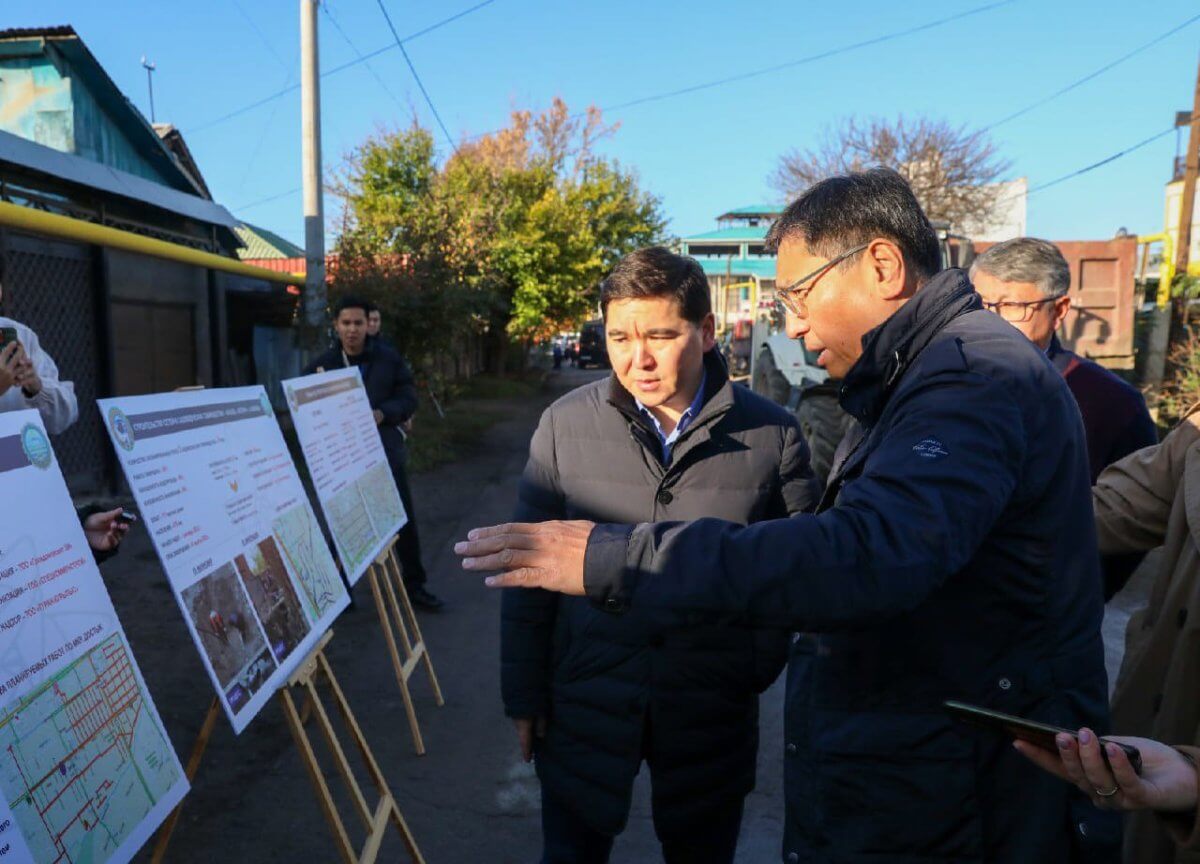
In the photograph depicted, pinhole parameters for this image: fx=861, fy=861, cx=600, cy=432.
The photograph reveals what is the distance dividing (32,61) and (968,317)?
13.6 m

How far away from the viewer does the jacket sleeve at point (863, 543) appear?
119cm

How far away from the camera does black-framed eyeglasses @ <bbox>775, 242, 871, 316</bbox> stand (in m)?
1.58

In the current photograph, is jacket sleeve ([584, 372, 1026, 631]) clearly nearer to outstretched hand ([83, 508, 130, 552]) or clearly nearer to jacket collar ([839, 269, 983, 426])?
jacket collar ([839, 269, 983, 426])

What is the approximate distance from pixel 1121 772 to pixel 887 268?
88cm

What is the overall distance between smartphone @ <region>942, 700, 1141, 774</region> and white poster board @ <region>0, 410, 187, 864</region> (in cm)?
151

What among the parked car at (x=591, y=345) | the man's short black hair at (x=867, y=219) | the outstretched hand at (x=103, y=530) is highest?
the man's short black hair at (x=867, y=219)

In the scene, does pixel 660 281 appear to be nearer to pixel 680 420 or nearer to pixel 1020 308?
pixel 680 420

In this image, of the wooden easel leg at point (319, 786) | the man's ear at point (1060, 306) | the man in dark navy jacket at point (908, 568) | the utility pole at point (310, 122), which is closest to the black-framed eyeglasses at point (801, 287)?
the man in dark navy jacket at point (908, 568)

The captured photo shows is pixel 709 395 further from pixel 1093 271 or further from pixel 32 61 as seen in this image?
pixel 32 61

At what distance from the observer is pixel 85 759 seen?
1.63m

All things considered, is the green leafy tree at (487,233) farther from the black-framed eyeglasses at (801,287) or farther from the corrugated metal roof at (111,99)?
the black-framed eyeglasses at (801,287)

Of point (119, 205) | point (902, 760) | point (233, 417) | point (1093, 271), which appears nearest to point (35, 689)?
point (233, 417)

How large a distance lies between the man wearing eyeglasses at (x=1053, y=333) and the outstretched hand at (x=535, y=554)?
7.52 feet

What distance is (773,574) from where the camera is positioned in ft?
3.93
